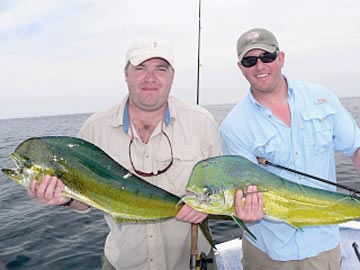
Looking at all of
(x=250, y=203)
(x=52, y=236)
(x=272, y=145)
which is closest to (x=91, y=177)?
(x=250, y=203)

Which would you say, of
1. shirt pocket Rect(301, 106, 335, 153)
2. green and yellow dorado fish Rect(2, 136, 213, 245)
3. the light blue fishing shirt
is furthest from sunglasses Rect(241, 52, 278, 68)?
green and yellow dorado fish Rect(2, 136, 213, 245)

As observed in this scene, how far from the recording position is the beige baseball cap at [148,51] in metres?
3.12

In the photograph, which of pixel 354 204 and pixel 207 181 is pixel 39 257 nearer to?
pixel 207 181

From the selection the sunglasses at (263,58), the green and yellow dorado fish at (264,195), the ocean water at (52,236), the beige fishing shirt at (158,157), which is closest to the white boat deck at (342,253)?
the beige fishing shirt at (158,157)

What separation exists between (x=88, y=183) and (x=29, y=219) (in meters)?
7.58

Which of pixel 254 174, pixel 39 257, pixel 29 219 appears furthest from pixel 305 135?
pixel 29 219

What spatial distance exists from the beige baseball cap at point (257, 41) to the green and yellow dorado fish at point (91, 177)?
1.47 meters

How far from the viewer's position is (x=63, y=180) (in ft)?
8.84

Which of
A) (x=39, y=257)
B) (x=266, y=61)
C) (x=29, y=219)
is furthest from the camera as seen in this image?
(x=29, y=219)

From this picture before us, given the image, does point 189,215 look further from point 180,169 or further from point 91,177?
point 91,177

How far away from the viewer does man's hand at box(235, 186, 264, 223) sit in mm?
2721

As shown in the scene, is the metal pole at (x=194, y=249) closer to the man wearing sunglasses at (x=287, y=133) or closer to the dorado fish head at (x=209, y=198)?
the dorado fish head at (x=209, y=198)

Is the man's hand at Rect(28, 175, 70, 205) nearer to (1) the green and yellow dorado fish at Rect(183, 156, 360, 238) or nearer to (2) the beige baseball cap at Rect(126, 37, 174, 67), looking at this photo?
(1) the green and yellow dorado fish at Rect(183, 156, 360, 238)

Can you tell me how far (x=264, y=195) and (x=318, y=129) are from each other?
35.4 inches
